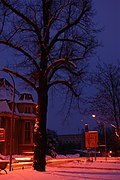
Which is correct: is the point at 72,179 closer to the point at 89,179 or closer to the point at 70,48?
the point at 89,179

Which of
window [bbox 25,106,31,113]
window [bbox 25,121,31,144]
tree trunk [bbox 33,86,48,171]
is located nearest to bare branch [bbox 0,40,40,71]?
tree trunk [bbox 33,86,48,171]

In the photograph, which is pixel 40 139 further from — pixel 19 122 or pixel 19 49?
pixel 19 122

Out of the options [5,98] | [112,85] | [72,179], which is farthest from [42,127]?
[5,98]

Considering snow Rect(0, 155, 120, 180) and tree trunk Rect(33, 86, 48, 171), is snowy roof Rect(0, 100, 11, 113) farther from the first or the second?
tree trunk Rect(33, 86, 48, 171)

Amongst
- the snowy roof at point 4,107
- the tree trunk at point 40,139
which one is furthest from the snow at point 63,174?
the snowy roof at point 4,107

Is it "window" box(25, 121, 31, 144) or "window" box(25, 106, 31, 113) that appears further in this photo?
"window" box(25, 106, 31, 113)

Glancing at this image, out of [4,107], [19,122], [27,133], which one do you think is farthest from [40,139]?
[19,122]

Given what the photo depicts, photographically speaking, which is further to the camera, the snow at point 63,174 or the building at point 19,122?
the building at point 19,122

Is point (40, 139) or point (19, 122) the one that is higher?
point (19, 122)

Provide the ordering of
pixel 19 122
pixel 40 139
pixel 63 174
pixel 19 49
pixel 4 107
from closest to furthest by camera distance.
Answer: pixel 63 174 → pixel 40 139 → pixel 19 49 → pixel 4 107 → pixel 19 122

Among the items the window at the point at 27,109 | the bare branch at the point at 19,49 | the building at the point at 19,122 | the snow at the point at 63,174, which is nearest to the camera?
the snow at the point at 63,174

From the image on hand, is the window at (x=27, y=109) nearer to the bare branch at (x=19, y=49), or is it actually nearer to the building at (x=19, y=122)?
the building at (x=19, y=122)

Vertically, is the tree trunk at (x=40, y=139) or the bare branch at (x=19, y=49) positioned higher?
the bare branch at (x=19, y=49)

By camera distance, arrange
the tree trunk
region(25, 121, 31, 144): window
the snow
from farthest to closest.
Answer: region(25, 121, 31, 144): window, the tree trunk, the snow
